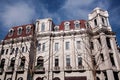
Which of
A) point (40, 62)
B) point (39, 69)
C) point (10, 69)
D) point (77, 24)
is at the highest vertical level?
point (77, 24)

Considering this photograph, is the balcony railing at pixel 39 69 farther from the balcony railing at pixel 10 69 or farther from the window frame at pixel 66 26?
the window frame at pixel 66 26

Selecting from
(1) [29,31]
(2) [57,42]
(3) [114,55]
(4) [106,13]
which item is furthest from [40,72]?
(4) [106,13]

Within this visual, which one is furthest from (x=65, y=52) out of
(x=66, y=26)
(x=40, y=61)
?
(x=66, y=26)

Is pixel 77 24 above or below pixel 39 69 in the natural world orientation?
above

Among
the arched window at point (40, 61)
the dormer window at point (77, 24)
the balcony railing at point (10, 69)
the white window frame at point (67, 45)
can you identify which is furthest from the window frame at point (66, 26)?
the balcony railing at point (10, 69)

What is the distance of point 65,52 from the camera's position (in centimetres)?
3044

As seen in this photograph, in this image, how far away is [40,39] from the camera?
32812mm

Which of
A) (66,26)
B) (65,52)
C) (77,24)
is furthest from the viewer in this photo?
(66,26)

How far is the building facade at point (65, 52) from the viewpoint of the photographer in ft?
90.5

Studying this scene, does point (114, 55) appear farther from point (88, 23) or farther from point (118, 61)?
point (88, 23)

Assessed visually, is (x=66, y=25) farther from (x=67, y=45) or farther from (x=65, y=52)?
(x=65, y=52)

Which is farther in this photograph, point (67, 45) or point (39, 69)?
point (67, 45)

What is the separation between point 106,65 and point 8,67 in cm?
2265

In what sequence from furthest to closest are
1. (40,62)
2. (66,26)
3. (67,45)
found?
(66,26), (67,45), (40,62)
